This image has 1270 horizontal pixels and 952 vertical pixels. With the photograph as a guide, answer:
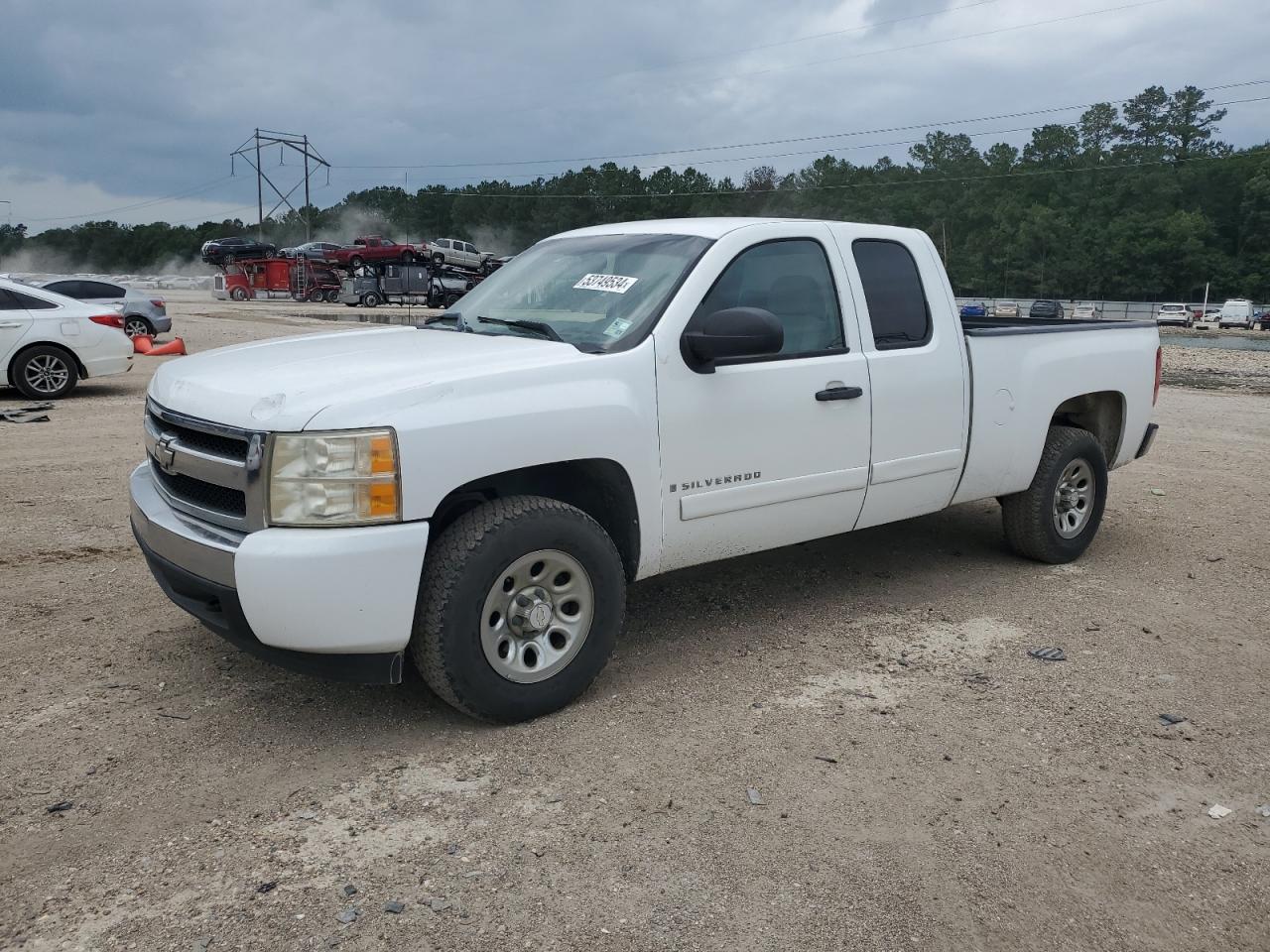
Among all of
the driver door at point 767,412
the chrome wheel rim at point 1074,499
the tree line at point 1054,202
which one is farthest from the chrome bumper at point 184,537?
the tree line at point 1054,202

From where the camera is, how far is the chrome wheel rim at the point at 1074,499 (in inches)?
242

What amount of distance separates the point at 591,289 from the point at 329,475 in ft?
5.31

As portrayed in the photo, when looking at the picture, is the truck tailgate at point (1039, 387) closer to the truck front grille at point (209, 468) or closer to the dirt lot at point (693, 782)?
the dirt lot at point (693, 782)

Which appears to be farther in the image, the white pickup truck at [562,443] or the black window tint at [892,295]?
the black window tint at [892,295]

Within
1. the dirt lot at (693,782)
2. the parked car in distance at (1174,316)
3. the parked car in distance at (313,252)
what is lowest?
the parked car in distance at (1174,316)

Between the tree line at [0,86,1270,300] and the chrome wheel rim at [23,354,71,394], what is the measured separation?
3021 inches

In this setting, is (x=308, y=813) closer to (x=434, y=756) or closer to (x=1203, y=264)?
(x=434, y=756)

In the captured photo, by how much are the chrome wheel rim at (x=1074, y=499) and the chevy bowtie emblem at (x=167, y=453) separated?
459cm

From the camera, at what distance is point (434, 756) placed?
12.2 feet

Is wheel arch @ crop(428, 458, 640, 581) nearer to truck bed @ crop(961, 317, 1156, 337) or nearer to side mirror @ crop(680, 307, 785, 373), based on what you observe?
side mirror @ crop(680, 307, 785, 373)

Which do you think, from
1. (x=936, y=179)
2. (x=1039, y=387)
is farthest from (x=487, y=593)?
(x=936, y=179)

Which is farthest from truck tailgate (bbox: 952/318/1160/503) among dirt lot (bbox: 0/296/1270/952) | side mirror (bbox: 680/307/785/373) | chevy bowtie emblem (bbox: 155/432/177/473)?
chevy bowtie emblem (bbox: 155/432/177/473)

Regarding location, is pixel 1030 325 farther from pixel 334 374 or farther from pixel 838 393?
pixel 334 374

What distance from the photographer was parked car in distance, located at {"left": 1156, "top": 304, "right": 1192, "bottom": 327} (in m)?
55.2
